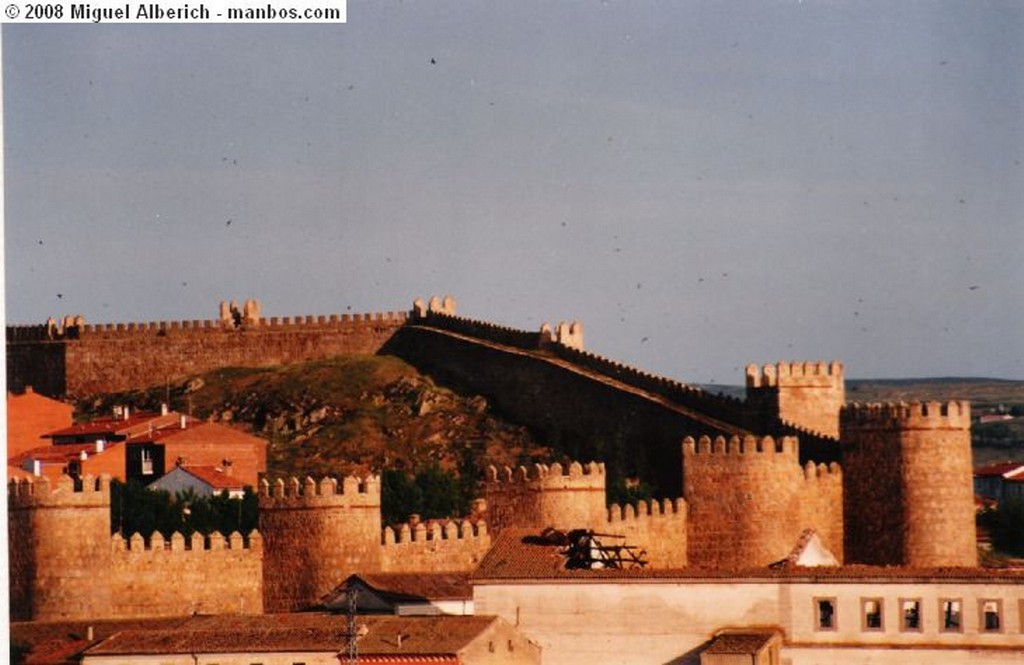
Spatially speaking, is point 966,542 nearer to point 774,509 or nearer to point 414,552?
point 774,509

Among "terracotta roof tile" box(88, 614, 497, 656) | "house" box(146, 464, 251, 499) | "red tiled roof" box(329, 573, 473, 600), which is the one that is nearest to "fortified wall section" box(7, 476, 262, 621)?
"red tiled roof" box(329, 573, 473, 600)

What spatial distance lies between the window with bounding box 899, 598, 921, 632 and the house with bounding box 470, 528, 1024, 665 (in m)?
0.02

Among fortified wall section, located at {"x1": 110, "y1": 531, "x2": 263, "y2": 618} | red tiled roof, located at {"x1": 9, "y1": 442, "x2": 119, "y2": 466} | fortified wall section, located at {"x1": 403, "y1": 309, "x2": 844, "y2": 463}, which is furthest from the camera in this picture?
red tiled roof, located at {"x1": 9, "y1": 442, "x2": 119, "y2": 466}

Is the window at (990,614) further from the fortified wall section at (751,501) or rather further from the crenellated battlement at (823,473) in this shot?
the crenellated battlement at (823,473)

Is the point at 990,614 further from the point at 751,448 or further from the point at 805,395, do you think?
the point at 805,395

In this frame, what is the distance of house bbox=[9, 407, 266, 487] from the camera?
9044 centimetres

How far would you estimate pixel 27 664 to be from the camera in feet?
189

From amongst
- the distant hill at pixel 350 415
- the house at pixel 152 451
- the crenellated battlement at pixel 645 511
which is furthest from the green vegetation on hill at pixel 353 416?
the crenellated battlement at pixel 645 511

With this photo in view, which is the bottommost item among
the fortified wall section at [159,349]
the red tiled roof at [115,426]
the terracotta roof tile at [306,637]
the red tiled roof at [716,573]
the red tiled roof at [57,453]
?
the terracotta roof tile at [306,637]

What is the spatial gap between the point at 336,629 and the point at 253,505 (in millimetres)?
19159

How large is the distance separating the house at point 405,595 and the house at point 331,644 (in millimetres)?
2032

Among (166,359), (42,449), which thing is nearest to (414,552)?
(42,449)

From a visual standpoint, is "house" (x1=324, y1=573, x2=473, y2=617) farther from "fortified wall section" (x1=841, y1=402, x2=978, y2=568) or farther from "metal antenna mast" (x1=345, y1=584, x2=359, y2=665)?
"fortified wall section" (x1=841, y1=402, x2=978, y2=568)

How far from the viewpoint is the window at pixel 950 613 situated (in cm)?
5525
